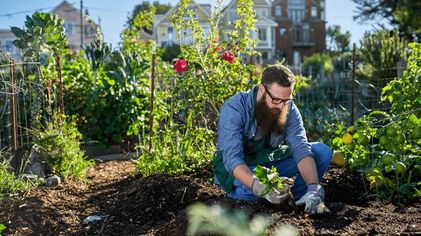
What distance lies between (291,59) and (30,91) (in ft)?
160

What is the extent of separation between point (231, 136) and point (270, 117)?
29 cm

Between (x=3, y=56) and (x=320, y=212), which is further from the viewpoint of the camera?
(x=3, y=56)

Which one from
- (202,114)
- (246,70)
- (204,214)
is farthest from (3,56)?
(204,214)

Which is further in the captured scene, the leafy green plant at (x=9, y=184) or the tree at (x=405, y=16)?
the tree at (x=405, y=16)

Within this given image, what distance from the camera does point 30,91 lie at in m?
5.69

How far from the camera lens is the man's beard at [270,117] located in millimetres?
3420

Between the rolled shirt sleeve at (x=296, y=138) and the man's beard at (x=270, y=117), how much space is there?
62mm

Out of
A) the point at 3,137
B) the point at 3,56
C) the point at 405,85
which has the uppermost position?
the point at 3,56

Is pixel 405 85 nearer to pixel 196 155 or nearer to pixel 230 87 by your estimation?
pixel 230 87

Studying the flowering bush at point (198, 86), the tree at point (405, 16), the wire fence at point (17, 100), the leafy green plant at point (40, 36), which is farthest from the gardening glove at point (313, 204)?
the tree at point (405, 16)

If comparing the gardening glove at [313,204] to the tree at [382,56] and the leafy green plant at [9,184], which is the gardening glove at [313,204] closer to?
the leafy green plant at [9,184]

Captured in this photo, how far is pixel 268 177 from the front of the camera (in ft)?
9.26

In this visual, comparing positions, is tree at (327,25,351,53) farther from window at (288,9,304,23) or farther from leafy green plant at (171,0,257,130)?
leafy green plant at (171,0,257,130)

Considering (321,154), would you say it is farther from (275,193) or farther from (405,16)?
(405,16)
